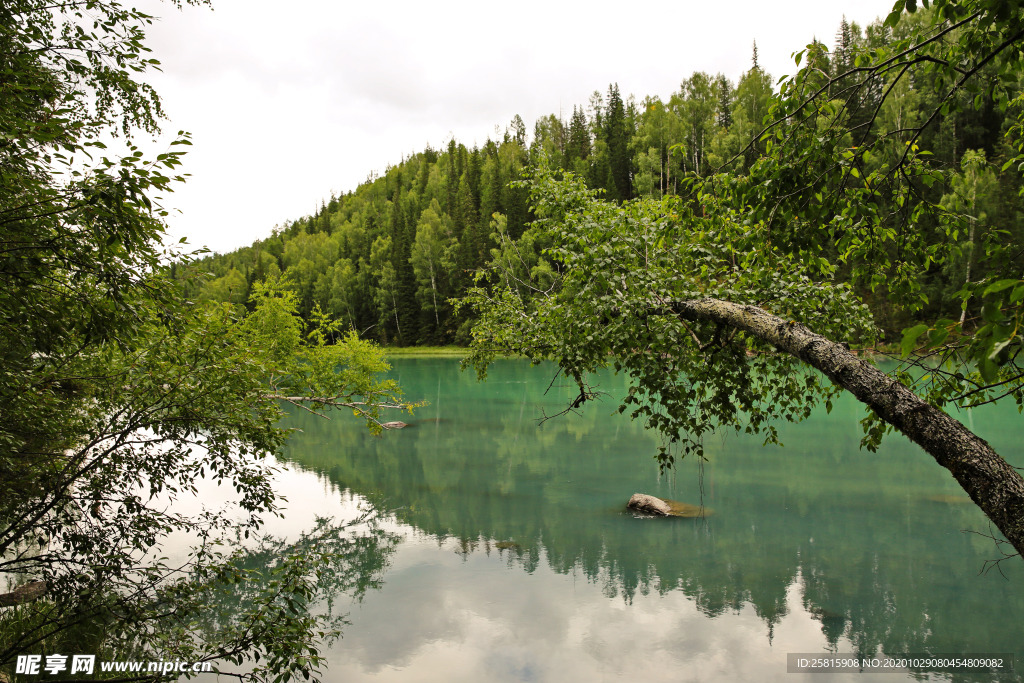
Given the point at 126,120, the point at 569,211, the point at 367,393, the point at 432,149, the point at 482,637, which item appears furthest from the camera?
the point at 432,149

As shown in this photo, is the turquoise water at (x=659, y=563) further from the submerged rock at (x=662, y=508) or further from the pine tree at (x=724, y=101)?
the pine tree at (x=724, y=101)

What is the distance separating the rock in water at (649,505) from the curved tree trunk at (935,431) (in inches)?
341

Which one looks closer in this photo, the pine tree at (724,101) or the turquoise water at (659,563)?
the turquoise water at (659,563)

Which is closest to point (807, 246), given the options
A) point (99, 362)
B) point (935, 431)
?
point (935, 431)

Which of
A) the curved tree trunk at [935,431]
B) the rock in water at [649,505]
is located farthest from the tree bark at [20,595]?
the rock in water at [649,505]

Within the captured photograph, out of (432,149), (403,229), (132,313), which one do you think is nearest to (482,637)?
(132,313)

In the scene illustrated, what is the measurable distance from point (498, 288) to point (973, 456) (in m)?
6.34

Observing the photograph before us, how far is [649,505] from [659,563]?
79.5 inches

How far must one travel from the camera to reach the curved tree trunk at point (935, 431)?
214 centimetres

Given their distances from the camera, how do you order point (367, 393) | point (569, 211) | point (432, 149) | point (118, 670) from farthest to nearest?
point (432, 149), point (367, 393), point (569, 211), point (118, 670)

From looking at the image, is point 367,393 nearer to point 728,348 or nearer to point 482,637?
point 482,637

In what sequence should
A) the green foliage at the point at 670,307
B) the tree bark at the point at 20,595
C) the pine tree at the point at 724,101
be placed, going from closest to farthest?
the green foliage at the point at 670,307, the tree bark at the point at 20,595, the pine tree at the point at 724,101

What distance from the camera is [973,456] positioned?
224cm

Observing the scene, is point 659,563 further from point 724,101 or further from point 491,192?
point 724,101
